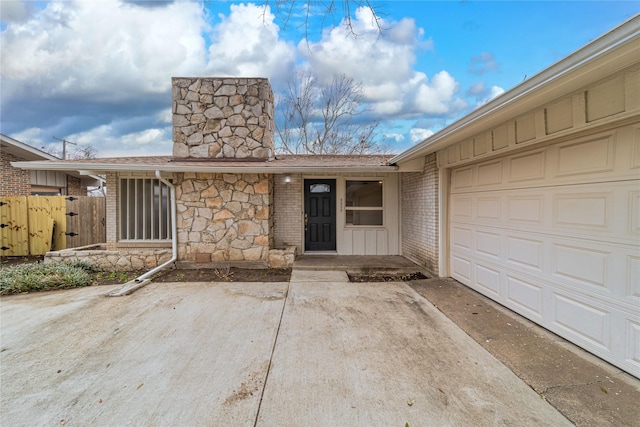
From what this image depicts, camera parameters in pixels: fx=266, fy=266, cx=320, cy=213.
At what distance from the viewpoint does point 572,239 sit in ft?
9.53

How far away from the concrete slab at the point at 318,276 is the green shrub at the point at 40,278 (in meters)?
4.12

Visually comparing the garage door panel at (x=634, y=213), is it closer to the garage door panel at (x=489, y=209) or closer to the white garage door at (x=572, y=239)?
the white garage door at (x=572, y=239)

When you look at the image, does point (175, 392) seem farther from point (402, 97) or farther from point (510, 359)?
point (402, 97)

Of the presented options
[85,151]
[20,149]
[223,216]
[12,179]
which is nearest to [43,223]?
[12,179]

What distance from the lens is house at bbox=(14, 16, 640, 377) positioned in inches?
94.5

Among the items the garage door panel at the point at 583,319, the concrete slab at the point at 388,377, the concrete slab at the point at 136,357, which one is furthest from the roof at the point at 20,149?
the garage door panel at the point at 583,319

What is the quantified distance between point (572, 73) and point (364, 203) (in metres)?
5.46

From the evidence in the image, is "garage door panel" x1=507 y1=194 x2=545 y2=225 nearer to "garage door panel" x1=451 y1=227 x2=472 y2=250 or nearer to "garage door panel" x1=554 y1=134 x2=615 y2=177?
"garage door panel" x1=554 y1=134 x2=615 y2=177

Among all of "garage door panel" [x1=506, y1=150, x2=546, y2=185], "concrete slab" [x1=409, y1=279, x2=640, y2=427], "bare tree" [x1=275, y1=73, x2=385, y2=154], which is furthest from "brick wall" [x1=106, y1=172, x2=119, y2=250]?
"bare tree" [x1=275, y1=73, x2=385, y2=154]

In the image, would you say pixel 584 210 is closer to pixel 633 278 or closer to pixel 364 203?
pixel 633 278

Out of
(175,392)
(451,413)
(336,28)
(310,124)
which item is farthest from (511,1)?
(310,124)

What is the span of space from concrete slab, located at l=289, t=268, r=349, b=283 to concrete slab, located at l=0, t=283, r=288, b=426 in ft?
2.87

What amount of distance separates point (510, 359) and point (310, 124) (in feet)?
47.8

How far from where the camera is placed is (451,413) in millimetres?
1984
